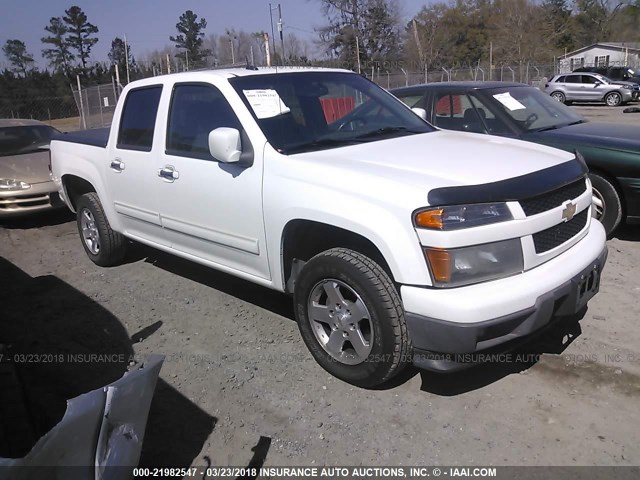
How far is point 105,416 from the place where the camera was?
2.10 metres

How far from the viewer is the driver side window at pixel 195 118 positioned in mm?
3968

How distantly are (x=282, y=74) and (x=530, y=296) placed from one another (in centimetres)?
245

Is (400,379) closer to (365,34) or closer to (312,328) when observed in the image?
(312,328)

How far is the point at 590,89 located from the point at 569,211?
26547 millimetres

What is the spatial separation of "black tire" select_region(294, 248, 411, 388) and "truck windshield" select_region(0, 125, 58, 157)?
7243 millimetres

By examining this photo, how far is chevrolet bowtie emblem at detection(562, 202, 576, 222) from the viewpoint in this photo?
10.5ft

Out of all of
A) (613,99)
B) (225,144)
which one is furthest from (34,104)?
(613,99)

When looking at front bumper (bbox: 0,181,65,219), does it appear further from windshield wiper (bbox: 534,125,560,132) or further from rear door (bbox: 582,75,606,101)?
rear door (bbox: 582,75,606,101)

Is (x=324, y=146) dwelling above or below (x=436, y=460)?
above

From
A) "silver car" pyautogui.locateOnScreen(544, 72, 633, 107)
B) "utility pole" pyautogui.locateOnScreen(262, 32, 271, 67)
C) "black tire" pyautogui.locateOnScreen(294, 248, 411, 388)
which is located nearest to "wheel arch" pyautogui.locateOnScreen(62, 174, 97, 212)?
"utility pole" pyautogui.locateOnScreen(262, 32, 271, 67)

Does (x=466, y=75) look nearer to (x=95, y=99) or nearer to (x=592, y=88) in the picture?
(x=592, y=88)

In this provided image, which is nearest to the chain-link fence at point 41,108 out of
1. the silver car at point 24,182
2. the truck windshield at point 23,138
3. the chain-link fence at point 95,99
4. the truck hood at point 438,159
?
the chain-link fence at point 95,99

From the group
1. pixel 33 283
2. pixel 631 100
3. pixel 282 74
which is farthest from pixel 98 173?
pixel 631 100

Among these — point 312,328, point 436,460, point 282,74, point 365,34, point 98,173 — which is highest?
point 365,34
